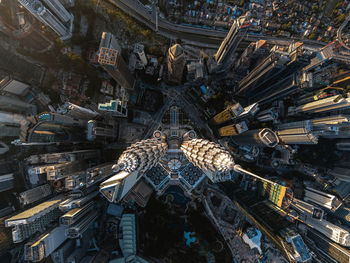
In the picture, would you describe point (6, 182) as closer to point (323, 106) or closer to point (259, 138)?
point (259, 138)

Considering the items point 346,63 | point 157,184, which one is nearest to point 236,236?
point 157,184

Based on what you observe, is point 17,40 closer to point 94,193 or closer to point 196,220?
point 94,193

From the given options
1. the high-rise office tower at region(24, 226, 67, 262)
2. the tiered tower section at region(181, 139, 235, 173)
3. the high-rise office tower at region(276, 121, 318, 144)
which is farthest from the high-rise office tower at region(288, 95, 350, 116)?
the high-rise office tower at region(24, 226, 67, 262)

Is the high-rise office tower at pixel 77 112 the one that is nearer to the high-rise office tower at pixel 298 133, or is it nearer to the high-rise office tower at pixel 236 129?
the high-rise office tower at pixel 236 129

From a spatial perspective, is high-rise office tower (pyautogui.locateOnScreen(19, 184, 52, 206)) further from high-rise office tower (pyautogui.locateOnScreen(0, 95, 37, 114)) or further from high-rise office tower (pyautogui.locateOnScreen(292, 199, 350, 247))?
high-rise office tower (pyautogui.locateOnScreen(292, 199, 350, 247))

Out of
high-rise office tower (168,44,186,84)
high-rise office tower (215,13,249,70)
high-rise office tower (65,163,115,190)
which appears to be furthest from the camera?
high-rise office tower (168,44,186,84)

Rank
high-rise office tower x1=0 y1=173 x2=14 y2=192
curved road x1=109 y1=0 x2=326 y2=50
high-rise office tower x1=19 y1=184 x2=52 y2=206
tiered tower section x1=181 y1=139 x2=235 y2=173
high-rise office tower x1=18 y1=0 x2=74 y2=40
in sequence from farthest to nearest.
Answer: curved road x1=109 y1=0 x2=326 y2=50
high-rise office tower x1=0 y1=173 x2=14 y2=192
high-rise office tower x1=19 y1=184 x2=52 y2=206
high-rise office tower x1=18 y1=0 x2=74 y2=40
tiered tower section x1=181 y1=139 x2=235 y2=173
